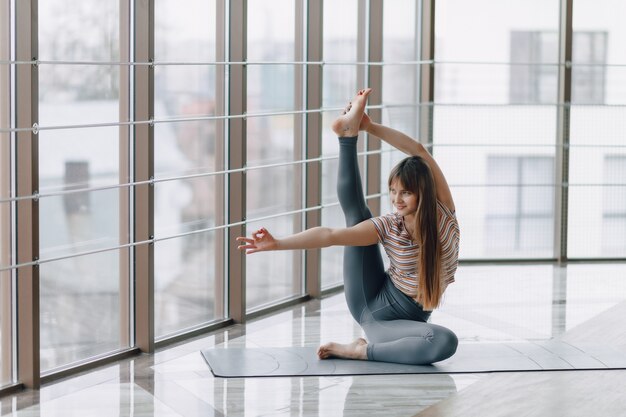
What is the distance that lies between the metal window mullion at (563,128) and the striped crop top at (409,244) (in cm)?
211

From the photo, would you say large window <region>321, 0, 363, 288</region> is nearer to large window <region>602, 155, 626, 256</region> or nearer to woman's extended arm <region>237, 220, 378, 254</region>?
woman's extended arm <region>237, 220, 378, 254</region>

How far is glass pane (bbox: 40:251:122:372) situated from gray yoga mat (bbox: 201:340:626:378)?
38cm

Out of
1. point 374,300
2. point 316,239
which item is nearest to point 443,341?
point 374,300

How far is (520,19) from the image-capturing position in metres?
5.83

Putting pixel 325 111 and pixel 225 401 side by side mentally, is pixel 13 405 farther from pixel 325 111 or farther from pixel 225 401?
pixel 325 111

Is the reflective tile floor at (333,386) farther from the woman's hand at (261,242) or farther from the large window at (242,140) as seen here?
the woman's hand at (261,242)

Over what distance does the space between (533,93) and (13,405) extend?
343cm

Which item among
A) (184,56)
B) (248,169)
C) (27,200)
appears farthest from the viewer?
(248,169)

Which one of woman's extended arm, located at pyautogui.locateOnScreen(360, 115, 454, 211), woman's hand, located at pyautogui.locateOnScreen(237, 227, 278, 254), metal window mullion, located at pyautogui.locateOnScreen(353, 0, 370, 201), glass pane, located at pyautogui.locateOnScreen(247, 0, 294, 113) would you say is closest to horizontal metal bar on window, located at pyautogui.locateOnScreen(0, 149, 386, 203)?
glass pane, located at pyautogui.locateOnScreen(247, 0, 294, 113)

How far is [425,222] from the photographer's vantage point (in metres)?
3.88

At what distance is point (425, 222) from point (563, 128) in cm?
230

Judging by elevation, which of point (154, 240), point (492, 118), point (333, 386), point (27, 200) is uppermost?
point (492, 118)

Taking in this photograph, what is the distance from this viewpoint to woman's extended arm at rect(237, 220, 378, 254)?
143 inches

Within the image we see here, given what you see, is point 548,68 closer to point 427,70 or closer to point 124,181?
point 427,70
